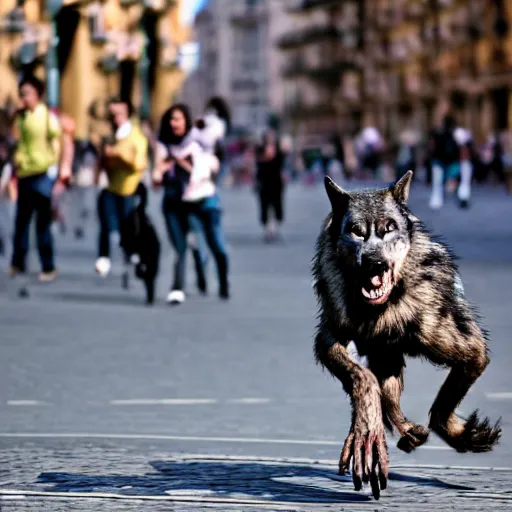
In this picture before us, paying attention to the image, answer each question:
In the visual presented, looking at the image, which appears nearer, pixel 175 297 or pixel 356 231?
pixel 356 231

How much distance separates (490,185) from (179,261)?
43.4 metres

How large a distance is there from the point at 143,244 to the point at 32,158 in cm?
113

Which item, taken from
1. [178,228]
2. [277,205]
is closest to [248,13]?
[277,205]

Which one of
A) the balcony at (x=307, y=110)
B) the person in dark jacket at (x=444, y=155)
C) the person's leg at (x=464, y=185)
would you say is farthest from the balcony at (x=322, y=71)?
the person in dark jacket at (x=444, y=155)

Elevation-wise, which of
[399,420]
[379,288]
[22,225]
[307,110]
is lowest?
[307,110]

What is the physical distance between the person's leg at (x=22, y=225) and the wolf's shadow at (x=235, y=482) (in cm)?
973

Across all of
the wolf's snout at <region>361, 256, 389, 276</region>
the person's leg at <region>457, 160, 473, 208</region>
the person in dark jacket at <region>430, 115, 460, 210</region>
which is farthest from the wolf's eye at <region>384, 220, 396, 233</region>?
the person's leg at <region>457, 160, 473, 208</region>

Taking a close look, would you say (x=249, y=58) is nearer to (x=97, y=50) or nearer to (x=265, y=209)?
(x=97, y=50)

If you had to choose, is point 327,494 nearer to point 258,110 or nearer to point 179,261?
point 179,261

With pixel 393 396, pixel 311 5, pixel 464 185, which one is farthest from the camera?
pixel 311 5

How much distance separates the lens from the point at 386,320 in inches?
295

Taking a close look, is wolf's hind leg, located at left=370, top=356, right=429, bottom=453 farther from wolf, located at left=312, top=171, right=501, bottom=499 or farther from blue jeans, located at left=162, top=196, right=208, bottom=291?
blue jeans, located at left=162, top=196, right=208, bottom=291

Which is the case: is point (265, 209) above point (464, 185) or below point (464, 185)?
above

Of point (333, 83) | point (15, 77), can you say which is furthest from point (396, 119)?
point (15, 77)
